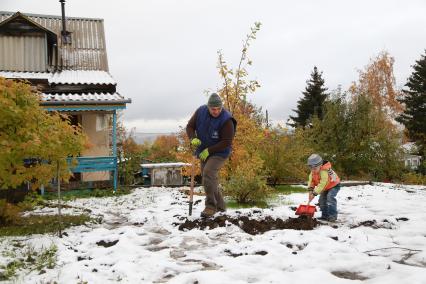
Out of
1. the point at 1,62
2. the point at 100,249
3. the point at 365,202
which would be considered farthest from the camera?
the point at 1,62

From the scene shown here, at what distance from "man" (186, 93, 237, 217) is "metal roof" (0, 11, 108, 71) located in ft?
34.9

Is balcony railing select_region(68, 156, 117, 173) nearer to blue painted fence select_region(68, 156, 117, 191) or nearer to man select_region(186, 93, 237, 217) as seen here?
blue painted fence select_region(68, 156, 117, 191)

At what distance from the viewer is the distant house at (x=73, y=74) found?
491 inches

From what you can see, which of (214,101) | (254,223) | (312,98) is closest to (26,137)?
(214,101)

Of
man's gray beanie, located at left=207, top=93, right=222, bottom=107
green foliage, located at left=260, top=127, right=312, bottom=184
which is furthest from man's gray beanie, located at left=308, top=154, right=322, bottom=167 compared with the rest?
green foliage, located at left=260, top=127, right=312, bottom=184

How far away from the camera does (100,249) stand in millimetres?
4906

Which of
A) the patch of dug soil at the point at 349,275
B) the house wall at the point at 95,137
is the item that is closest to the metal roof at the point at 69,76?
the house wall at the point at 95,137

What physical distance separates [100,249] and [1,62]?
1234cm

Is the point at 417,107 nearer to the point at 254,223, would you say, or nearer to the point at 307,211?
the point at 307,211

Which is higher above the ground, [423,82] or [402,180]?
[423,82]

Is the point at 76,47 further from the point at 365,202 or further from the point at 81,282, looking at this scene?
the point at 81,282

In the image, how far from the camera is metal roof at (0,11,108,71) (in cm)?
1606

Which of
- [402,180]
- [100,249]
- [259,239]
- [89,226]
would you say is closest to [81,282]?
[100,249]

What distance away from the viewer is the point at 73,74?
48.9 ft
